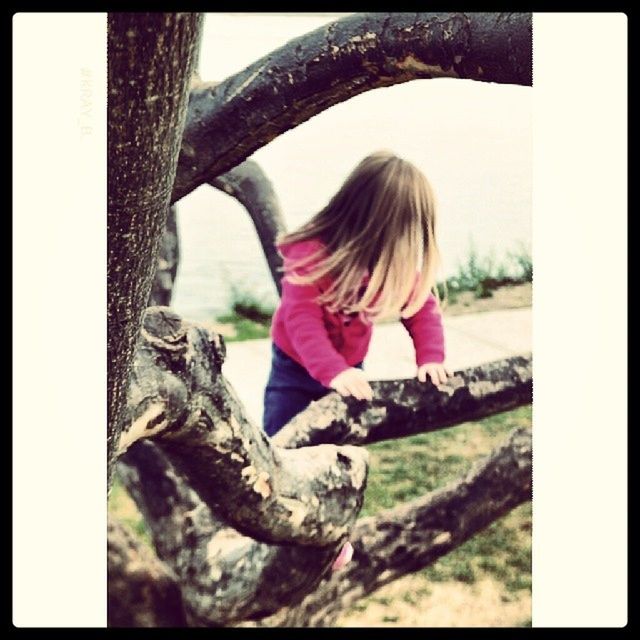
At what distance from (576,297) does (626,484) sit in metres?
0.17

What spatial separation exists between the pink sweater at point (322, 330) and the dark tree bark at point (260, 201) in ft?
0.04

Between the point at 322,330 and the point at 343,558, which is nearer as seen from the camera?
the point at 322,330

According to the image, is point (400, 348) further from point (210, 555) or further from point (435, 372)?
point (210, 555)

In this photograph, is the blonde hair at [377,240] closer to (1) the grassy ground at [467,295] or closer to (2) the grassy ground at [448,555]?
(1) the grassy ground at [467,295]

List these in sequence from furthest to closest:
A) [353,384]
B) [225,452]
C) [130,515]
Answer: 1. [130,515]
2. [353,384]
3. [225,452]

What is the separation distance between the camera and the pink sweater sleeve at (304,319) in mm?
880

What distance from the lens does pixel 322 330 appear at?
2.91 feet

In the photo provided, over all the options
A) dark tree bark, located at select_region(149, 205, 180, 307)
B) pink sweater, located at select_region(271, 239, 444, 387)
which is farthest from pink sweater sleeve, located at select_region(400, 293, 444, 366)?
dark tree bark, located at select_region(149, 205, 180, 307)

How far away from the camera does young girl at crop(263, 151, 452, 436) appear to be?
85cm

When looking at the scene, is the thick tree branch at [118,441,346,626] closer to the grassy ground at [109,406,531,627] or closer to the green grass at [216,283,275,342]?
the grassy ground at [109,406,531,627]

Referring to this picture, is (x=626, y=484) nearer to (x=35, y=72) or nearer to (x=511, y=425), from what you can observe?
(x=511, y=425)

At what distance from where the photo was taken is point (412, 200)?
2.81ft

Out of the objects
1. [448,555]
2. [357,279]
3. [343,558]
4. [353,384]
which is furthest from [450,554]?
[357,279]

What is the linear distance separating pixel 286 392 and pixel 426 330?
15 centimetres
